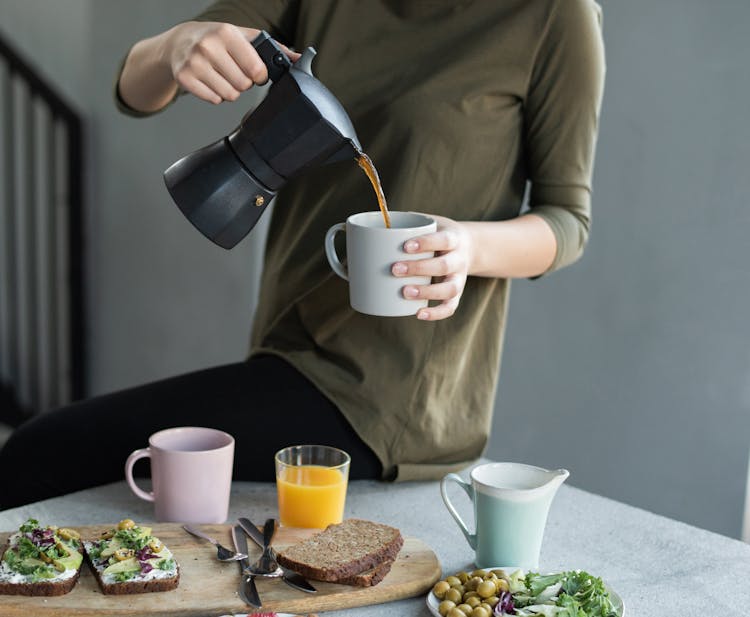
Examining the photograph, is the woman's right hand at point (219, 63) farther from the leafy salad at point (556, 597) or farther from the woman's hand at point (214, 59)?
the leafy salad at point (556, 597)

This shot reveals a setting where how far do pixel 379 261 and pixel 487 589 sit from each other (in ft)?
1.18

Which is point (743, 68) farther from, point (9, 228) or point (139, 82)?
point (9, 228)

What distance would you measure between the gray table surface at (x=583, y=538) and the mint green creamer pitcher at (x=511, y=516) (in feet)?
0.16

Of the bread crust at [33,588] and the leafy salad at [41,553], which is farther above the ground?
the leafy salad at [41,553]

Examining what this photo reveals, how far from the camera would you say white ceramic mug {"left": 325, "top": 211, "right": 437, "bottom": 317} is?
1.07 meters

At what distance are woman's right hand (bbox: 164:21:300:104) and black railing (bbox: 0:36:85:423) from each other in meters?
2.31

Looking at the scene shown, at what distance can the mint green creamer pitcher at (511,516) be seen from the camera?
1.06 m

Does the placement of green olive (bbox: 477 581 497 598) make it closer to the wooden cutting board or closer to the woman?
the wooden cutting board

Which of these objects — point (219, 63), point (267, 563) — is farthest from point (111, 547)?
point (219, 63)

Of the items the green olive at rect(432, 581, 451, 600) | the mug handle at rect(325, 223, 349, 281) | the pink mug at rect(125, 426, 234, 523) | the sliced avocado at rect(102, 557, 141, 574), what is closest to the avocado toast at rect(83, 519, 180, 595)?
the sliced avocado at rect(102, 557, 141, 574)

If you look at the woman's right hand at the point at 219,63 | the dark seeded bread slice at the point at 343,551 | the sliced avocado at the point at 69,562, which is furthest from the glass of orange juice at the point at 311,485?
the woman's right hand at the point at 219,63

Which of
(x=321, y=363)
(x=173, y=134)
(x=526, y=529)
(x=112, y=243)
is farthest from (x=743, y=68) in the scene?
(x=112, y=243)

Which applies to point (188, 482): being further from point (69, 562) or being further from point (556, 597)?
point (556, 597)

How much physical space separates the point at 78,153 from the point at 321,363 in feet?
7.14
